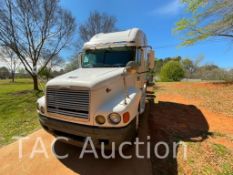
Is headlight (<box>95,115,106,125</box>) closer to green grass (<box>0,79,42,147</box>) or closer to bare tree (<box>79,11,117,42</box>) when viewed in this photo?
green grass (<box>0,79,42,147</box>)

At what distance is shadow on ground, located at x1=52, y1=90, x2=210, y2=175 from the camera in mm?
3445

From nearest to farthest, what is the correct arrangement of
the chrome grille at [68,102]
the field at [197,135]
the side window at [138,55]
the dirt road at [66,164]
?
the chrome grille at [68,102]
the dirt road at [66,164]
the field at [197,135]
the side window at [138,55]

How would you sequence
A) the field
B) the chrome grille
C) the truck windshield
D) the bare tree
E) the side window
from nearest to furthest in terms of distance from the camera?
1. the chrome grille
2. the field
3. the truck windshield
4. the side window
5. the bare tree

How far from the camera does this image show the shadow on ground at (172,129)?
3.68 metres

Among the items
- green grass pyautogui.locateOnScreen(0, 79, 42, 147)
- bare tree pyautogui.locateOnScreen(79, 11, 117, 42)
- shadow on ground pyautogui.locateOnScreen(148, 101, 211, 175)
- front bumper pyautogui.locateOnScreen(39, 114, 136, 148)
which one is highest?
bare tree pyautogui.locateOnScreen(79, 11, 117, 42)

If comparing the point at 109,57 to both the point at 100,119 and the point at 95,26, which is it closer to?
the point at 100,119

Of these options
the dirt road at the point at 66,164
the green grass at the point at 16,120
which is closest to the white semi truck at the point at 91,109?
the dirt road at the point at 66,164

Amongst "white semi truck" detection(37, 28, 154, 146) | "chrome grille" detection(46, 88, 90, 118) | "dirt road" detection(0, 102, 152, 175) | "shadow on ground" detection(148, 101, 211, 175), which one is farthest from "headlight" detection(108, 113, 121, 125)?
"shadow on ground" detection(148, 101, 211, 175)

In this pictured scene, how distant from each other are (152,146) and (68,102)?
237cm

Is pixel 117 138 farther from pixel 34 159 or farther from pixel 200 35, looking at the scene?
pixel 200 35

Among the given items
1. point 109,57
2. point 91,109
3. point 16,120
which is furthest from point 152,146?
point 16,120

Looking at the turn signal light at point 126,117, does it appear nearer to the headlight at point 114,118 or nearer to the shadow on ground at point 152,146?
the headlight at point 114,118

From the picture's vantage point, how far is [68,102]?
11.2 ft

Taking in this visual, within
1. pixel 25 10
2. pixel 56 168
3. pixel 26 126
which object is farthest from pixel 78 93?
pixel 25 10
